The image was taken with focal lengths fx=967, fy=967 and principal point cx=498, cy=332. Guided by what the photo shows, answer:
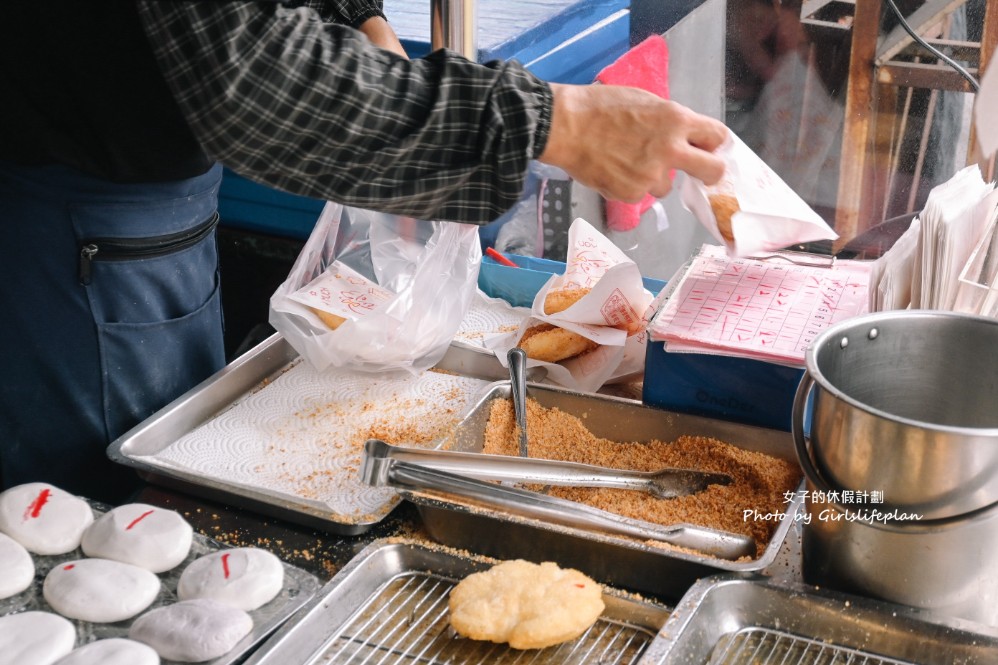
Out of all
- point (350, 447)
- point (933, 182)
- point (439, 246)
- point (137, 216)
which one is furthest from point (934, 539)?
point (933, 182)

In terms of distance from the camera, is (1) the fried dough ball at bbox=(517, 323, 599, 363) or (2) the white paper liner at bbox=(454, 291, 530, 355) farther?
(2) the white paper liner at bbox=(454, 291, 530, 355)

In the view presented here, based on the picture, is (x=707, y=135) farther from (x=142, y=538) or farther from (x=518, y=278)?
(x=142, y=538)

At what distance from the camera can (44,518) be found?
1.29 m

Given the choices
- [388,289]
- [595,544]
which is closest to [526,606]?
[595,544]

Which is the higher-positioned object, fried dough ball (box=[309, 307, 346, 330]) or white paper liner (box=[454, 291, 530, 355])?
fried dough ball (box=[309, 307, 346, 330])

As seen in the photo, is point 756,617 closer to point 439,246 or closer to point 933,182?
point 439,246

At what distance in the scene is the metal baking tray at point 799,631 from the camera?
3.51 feet

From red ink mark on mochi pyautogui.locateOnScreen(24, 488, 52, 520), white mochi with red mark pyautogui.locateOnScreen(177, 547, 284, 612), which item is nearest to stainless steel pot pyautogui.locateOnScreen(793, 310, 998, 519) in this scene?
white mochi with red mark pyautogui.locateOnScreen(177, 547, 284, 612)

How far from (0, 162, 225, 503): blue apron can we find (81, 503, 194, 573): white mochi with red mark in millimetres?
335

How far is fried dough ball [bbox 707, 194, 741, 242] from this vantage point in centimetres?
140

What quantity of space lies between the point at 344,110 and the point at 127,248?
56 cm

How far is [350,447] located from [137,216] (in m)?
0.49

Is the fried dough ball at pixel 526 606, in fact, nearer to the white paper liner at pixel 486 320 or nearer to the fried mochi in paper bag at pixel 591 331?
the fried mochi in paper bag at pixel 591 331

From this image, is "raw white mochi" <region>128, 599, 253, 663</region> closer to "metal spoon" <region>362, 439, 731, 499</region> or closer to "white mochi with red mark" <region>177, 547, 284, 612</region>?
"white mochi with red mark" <region>177, 547, 284, 612</region>
